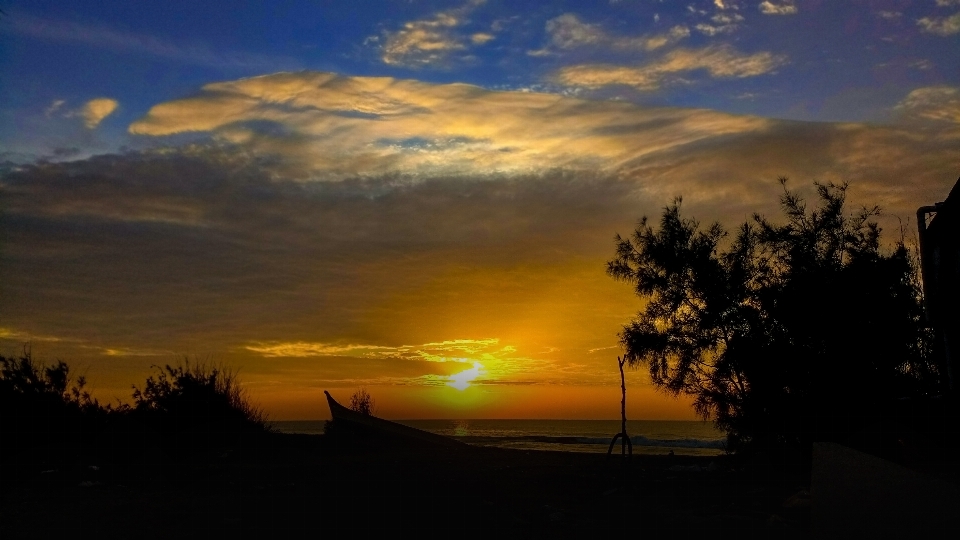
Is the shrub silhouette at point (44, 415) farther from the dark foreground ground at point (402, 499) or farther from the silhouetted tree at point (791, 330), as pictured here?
the silhouetted tree at point (791, 330)

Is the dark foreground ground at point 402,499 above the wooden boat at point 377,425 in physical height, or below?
below

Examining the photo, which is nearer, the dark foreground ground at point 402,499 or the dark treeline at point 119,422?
the dark foreground ground at point 402,499

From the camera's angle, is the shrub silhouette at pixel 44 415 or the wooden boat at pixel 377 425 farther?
the wooden boat at pixel 377 425

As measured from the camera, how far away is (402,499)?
15.8 meters

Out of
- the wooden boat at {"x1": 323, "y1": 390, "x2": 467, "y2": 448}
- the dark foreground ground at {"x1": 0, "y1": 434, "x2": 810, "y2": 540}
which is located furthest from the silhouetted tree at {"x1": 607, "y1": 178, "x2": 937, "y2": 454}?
the wooden boat at {"x1": 323, "y1": 390, "x2": 467, "y2": 448}

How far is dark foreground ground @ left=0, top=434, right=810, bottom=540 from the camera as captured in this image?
493 inches

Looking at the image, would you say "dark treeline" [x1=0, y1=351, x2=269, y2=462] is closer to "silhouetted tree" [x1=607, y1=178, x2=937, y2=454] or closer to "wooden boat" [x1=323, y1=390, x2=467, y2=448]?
"wooden boat" [x1=323, y1=390, x2=467, y2=448]

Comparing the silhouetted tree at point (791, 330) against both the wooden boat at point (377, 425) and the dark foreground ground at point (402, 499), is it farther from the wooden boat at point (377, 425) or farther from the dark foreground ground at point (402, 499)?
the wooden boat at point (377, 425)

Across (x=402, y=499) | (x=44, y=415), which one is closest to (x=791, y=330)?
(x=402, y=499)

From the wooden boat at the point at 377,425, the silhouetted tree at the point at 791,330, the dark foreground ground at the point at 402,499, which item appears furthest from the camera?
the wooden boat at the point at 377,425

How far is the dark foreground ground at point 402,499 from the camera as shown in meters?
12.5

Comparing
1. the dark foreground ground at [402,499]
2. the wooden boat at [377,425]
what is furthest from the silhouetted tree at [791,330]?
the wooden boat at [377,425]

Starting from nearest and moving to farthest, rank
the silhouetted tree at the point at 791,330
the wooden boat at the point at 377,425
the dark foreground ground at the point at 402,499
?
1. the dark foreground ground at the point at 402,499
2. the silhouetted tree at the point at 791,330
3. the wooden boat at the point at 377,425

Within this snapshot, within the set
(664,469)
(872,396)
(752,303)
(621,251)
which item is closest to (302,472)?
(664,469)
